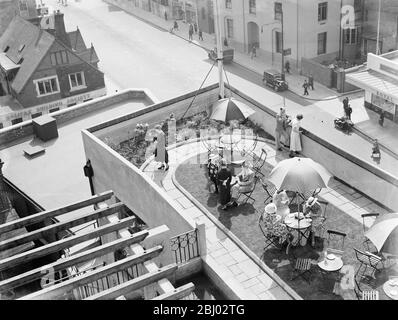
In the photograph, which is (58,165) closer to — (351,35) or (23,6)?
(23,6)

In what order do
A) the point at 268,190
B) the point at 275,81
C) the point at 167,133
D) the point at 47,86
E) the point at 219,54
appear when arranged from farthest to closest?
the point at 275,81, the point at 47,86, the point at 219,54, the point at 167,133, the point at 268,190

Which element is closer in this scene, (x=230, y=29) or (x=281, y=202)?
(x=281, y=202)

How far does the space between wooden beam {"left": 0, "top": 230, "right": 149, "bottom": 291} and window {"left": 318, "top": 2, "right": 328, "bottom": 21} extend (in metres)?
27.9

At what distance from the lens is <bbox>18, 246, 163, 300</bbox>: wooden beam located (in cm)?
717

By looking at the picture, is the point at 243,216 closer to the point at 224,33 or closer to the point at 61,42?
the point at 61,42

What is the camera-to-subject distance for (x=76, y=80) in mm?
31781

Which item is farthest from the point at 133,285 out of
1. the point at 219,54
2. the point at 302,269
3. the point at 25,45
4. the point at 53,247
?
the point at 25,45

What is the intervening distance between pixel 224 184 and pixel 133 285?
16.6ft

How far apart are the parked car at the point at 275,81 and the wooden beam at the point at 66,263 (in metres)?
24.9

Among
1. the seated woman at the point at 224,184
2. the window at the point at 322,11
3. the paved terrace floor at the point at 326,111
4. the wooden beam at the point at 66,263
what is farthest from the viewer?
the window at the point at 322,11

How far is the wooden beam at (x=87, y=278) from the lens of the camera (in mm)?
7168

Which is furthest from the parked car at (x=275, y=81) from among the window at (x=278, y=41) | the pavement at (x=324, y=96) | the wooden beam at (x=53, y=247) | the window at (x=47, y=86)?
the wooden beam at (x=53, y=247)

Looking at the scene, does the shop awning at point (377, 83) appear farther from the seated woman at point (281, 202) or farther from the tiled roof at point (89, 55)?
the seated woman at point (281, 202)

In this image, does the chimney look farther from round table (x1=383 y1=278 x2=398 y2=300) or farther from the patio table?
round table (x1=383 y1=278 x2=398 y2=300)
